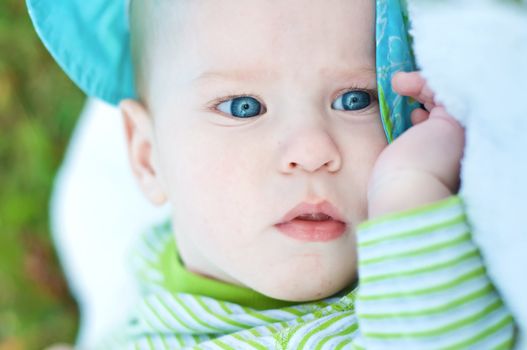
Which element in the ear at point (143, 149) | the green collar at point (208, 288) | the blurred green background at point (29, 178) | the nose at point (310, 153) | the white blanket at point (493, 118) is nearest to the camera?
the white blanket at point (493, 118)

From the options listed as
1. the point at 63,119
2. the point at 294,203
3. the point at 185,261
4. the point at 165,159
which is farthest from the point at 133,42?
the point at 63,119

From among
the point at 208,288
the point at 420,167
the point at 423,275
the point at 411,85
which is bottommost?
the point at 208,288

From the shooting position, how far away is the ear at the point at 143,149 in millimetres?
1460

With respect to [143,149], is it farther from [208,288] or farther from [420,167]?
[420,167]

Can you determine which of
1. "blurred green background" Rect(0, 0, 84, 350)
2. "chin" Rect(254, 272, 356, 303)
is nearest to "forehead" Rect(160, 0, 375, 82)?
"chin" Rect(254, 272, 356, 303)

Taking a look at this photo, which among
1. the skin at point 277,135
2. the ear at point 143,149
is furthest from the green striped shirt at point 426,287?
the ear at point 143,149

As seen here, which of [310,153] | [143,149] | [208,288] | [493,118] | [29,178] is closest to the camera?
[493,118]

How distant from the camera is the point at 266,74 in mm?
1175

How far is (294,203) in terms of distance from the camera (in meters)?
1.14

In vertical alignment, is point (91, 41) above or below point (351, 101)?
above

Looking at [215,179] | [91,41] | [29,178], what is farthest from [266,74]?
[29,178]

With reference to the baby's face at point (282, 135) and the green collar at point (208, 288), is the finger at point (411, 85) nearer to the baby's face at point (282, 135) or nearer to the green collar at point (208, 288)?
the baby's face at point (282, 135)

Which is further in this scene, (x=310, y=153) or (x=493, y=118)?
(x=310, y=153)

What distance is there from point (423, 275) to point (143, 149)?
2.32ft
